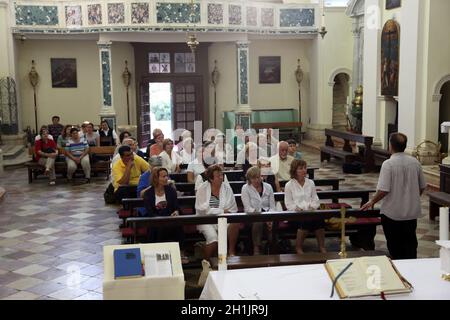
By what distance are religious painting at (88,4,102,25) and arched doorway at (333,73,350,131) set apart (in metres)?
8.66

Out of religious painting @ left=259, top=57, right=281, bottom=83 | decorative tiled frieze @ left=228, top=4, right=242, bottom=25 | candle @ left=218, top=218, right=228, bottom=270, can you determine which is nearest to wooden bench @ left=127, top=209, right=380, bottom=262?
candle @ left=218, top=218, right=228, bottom=270

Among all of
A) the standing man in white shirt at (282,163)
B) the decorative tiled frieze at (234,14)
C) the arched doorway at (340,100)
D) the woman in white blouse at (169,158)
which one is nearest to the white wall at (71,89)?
the decorative tiled frieze at (234,14)

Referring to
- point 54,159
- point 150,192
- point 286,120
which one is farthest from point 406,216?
point 286,120

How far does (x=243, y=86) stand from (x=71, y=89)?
574cm

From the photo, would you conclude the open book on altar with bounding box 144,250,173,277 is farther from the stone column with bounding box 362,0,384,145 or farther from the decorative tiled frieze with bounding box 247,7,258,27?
the decorative tiled frieze with bounding box 247,7,258,27

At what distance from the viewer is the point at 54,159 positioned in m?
13.1

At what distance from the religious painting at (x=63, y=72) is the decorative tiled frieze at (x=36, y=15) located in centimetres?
178

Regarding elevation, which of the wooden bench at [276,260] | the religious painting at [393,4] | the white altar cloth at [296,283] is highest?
the religious painting at [393,4]

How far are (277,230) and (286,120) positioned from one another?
1394 centimetres

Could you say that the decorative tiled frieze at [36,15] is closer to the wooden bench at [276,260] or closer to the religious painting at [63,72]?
the religious painting at [63,72]

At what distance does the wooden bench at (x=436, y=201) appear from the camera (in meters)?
8.77

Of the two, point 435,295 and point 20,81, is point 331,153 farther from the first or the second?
point 435,295

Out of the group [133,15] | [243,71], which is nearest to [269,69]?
[243,71]

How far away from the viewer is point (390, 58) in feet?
47.9
